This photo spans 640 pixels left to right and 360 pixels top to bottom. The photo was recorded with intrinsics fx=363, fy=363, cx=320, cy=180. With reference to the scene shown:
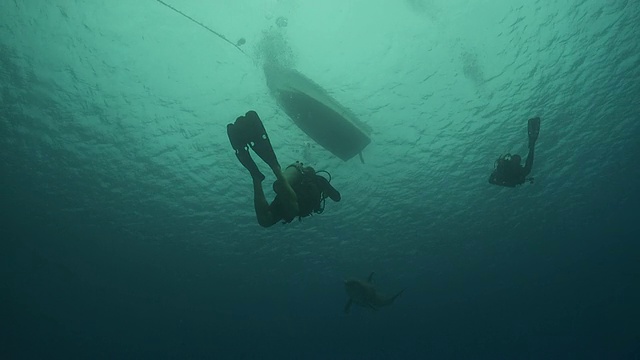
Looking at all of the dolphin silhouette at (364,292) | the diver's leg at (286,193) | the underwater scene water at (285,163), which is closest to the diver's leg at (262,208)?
the diver's leg at (286,193)

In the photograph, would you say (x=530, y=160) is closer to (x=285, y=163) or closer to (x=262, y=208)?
(x=262, y=208)

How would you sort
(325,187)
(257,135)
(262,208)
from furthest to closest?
1. (325,187)
2. (262,208)
3. (257,135)

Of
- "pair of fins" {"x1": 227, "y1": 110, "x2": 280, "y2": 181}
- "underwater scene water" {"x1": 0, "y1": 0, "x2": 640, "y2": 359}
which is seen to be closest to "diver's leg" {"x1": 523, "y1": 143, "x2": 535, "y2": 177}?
"underwater scene water" {"x1": 0, "y1": 0, "x2": 640, "y2": 359}

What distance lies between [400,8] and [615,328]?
193 feet

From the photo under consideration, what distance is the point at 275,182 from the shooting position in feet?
16.1

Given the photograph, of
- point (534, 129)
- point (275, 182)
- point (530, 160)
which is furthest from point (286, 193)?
point (534, 129)

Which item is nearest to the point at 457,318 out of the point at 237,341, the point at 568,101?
the point at 237,341

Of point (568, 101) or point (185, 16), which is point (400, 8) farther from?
point (568, 101)

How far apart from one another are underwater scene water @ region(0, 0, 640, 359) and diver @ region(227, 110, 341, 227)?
8.08 metres

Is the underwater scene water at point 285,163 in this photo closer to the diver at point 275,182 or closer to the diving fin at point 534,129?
the diving fin at point 534,129

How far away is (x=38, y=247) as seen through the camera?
78.1ft

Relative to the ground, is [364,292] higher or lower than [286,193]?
higher

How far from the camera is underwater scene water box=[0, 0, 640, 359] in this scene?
12.4 m

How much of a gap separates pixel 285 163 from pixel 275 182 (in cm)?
1222
